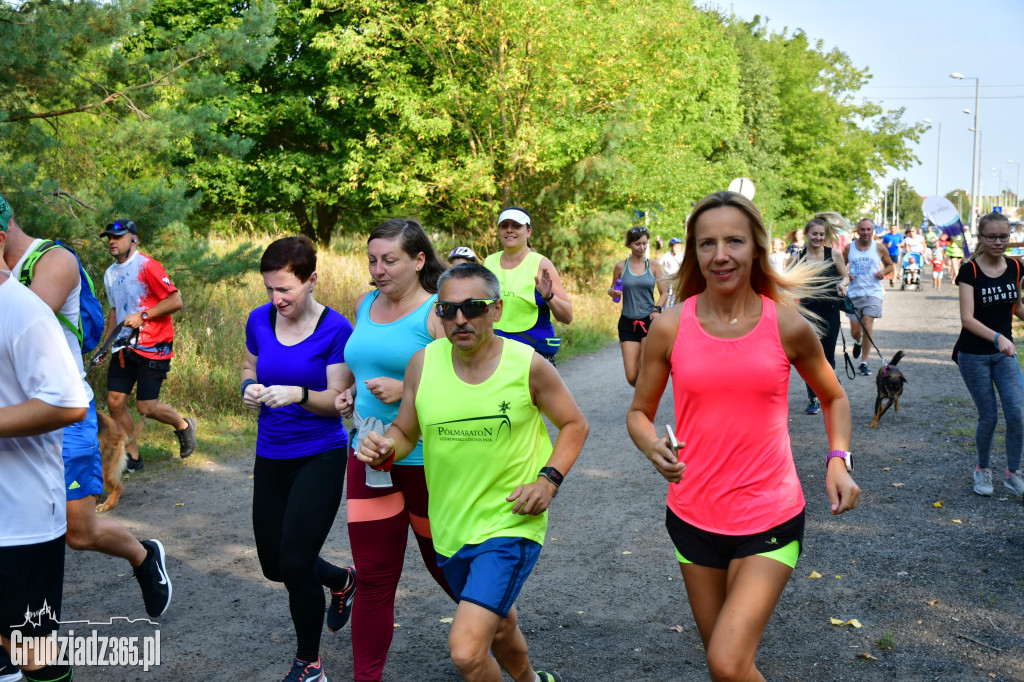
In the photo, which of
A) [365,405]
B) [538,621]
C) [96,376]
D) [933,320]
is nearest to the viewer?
[365,405]

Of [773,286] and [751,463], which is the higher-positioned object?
[773,286]

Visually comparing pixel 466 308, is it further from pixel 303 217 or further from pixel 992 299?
pixel 303 217

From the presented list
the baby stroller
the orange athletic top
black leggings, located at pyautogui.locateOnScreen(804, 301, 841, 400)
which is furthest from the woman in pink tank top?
the baby stroller

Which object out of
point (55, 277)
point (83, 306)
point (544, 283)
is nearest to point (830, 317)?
point (544, 283)

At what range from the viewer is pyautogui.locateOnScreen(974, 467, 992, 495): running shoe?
7.53 meters

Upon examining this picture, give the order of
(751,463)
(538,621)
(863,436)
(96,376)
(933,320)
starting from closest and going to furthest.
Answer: (751,463), (538,621), (863,436), (96,376), (933,320)

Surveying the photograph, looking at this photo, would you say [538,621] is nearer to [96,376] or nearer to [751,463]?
[751,463]

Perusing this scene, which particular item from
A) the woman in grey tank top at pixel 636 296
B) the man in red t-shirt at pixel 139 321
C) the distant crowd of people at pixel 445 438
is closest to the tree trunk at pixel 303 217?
the woman in grey tank top at pixel 636 296

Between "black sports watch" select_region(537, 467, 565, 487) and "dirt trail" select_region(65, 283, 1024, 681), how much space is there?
142 centimetres

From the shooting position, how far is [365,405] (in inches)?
167

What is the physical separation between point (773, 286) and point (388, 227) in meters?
1.81

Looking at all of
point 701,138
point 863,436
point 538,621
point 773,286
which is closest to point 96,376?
point 538,621

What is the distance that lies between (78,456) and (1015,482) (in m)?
6.83

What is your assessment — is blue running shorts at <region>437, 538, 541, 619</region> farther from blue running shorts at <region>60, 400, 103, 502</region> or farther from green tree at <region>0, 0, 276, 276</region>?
green tree at <region>0, 0, 276, 276</region>
